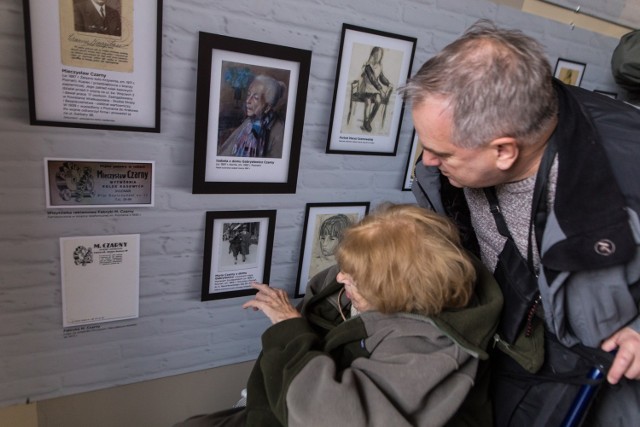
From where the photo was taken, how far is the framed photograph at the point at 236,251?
133 centimetres

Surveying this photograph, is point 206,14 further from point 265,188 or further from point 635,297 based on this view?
point 635,297

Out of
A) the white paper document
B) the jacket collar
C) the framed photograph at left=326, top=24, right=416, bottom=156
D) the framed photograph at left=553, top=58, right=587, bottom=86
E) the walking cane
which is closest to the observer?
the jacket collar

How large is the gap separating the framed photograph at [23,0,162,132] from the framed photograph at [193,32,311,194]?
0.41 ft

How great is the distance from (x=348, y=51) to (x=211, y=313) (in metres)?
0.91

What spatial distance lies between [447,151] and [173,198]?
0.73 m

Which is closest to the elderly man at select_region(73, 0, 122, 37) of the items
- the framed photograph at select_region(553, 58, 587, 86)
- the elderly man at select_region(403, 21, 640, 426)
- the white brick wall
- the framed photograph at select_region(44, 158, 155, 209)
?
the white brick wall

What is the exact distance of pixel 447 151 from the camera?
93 cm

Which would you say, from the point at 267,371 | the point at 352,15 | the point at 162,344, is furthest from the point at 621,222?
the point at 162,344

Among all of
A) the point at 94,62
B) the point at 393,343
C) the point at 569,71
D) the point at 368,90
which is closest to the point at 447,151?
the point at 393,343

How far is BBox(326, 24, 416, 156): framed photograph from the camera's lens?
1.32 m

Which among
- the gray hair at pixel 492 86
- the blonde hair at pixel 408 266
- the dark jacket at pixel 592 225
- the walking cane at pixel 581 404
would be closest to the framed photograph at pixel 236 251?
the blonde hair at pixel 408 266

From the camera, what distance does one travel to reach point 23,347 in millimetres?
1220

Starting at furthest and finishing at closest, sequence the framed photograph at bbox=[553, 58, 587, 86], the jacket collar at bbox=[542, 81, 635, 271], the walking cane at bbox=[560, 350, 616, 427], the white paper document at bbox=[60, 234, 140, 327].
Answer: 1. the framed photograph at bbox=[553, 58, 587, 86]
2. the white paper document at bbox=[60, 234, 140, 327]
3. the walking cane at bbox=[560, 350, 616, 427]
4. the jacket collar at bbox=[542, 81, 635, 271]

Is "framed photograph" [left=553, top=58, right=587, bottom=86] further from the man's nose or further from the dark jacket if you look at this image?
the man's nose
